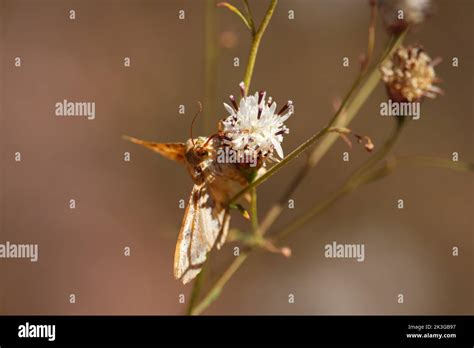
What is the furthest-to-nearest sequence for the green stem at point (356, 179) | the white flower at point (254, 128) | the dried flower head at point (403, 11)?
1. the green stem at point (356, 179)
2. the dried flower head at point (403, 11)
3. the white flower at point (254, 128)

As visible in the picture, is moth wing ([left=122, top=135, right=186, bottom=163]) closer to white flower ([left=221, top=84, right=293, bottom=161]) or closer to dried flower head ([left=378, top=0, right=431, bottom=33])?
white flower ([left=221, top=84, right=293, bottom=161])

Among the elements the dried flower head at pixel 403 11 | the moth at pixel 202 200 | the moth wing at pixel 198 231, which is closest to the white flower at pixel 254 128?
the moth at pixel 202 200

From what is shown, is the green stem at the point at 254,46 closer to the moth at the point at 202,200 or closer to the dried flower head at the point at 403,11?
the moth at the point at 202,200

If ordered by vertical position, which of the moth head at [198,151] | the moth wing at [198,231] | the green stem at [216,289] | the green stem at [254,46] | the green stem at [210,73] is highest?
the green stem at [210,73]

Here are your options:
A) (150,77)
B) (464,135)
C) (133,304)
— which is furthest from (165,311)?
(464,135)

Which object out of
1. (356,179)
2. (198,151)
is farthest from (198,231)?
(356,179)

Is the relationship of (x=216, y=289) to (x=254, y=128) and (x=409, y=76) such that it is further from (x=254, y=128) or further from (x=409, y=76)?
(x=409, y=76)

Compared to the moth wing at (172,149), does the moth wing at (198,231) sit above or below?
below

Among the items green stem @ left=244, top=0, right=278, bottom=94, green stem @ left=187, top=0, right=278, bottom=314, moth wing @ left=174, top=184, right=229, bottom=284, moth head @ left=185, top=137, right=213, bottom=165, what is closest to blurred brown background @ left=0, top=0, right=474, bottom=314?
green stem @ left=187, top=0, right=278, bottom=314
